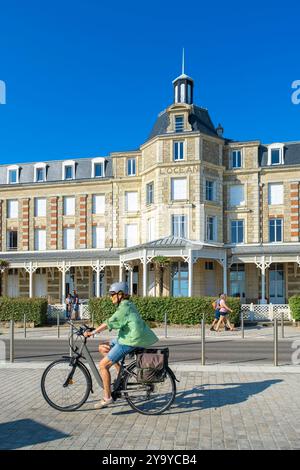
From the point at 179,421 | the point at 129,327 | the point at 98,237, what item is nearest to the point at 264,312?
the point at 98,237

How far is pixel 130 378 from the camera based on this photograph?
6531mm

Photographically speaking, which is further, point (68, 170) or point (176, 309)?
point (68, 170)

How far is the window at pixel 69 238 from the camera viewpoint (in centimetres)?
3650

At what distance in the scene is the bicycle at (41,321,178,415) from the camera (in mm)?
6547

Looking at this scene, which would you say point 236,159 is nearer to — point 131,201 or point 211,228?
point 211,228

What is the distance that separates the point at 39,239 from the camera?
37.0 m

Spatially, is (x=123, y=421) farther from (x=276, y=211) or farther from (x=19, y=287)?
(x=19, y=287)

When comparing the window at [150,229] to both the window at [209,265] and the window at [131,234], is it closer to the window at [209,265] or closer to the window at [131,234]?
the window at [131,234]

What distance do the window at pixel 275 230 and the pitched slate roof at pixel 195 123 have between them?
7012mm

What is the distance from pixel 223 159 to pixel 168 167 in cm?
435

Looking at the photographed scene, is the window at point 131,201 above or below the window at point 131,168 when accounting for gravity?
below

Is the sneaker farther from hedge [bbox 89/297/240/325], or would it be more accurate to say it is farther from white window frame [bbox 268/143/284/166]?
white window frame [bbox 268/143/284/166]

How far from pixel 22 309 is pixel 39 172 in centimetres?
1609

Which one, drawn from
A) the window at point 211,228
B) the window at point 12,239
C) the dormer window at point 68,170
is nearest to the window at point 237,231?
the window at point 211,228
